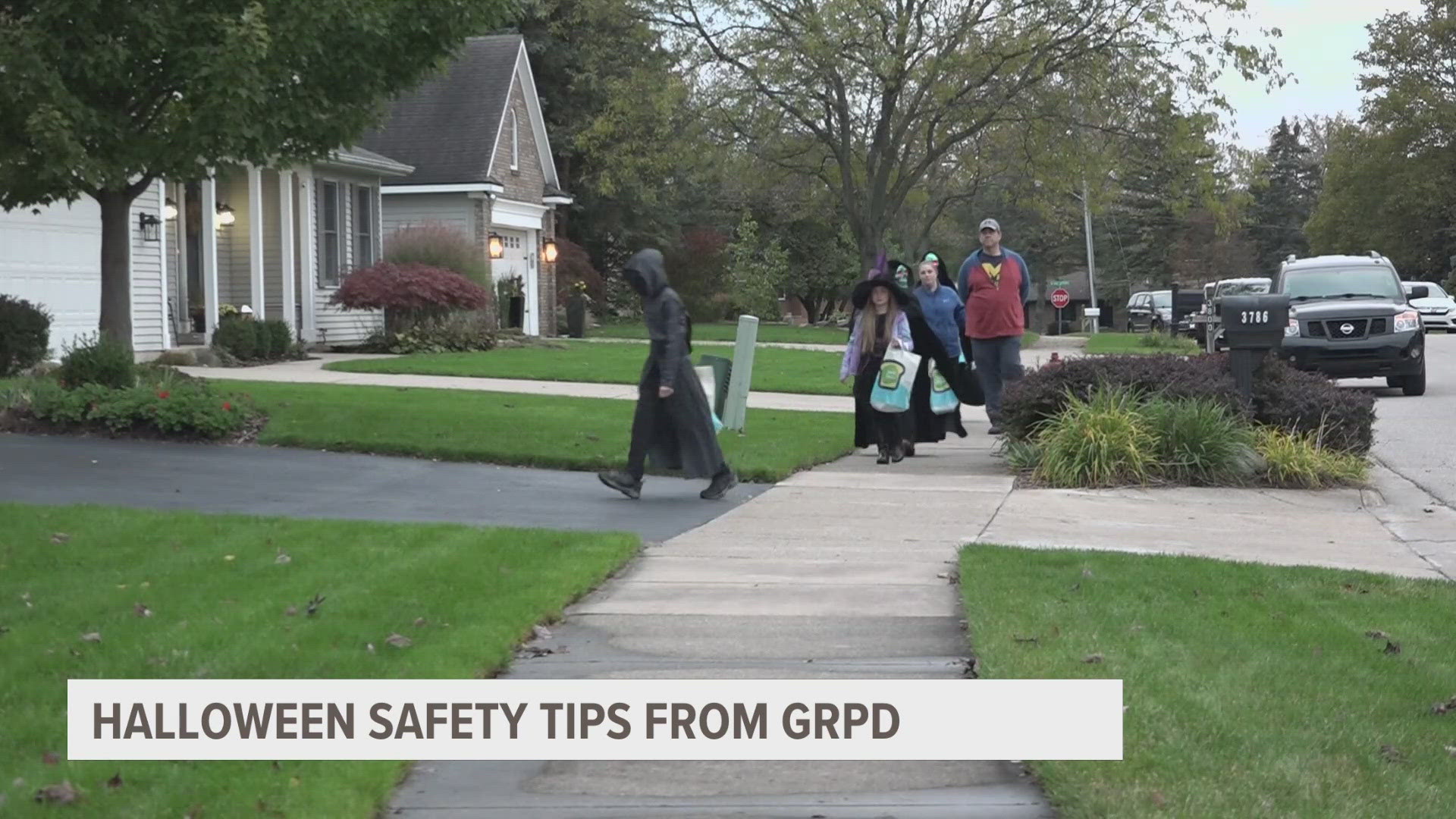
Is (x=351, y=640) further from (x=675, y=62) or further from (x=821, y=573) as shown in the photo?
(x=675, y=62)

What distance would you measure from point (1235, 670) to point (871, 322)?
24.0 feet

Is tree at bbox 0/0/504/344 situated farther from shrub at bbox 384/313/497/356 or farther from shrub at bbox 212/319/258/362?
shrub at bbox 384/313/497/356

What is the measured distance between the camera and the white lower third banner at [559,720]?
17.8 feet

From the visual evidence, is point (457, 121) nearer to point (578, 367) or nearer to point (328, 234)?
point (328, 234)

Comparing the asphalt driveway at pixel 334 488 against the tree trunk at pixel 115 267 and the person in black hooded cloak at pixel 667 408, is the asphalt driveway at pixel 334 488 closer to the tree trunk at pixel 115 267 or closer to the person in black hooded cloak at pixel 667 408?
the person in black hooded cloak at pixel 667 408

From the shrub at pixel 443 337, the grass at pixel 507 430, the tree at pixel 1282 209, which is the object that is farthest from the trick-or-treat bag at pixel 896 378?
the tree at pixel 1282 209

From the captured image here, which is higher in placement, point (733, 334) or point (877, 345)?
point (877, 345)

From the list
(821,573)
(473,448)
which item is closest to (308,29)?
(473,448)

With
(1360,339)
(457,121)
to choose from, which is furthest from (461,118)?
(1360,339)

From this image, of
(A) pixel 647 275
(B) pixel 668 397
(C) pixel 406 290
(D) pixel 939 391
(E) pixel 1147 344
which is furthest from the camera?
(E) pixel 1147 344

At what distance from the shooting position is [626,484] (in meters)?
11.4

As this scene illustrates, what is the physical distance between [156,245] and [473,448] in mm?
12906

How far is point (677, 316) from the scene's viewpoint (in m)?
11.1

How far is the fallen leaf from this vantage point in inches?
190
